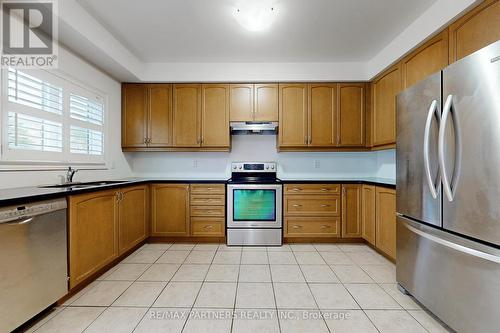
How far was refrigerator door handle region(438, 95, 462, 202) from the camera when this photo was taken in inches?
52.6

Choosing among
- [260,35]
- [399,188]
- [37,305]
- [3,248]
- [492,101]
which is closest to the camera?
[492,101]

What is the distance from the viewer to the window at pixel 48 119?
1813 millimetres

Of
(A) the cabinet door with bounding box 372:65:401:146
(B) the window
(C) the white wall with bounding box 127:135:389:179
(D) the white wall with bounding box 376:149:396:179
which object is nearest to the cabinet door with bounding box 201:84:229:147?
(C) the white wall with bounding box 127:135:389:179

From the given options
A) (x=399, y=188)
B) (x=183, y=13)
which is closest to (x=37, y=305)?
(x=183, y=13)

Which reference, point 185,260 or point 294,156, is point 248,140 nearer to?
point 294,156

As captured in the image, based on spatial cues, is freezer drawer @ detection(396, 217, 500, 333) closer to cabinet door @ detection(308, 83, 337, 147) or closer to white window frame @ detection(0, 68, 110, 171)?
cabinet door @ detection(308, 83, 337, 147)

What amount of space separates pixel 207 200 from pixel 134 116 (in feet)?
5.52

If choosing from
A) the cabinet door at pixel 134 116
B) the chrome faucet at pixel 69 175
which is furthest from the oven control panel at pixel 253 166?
the chrome faucet at pixel 69 175

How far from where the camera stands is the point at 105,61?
2631 millimetres

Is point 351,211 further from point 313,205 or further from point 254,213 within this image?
point 254,213

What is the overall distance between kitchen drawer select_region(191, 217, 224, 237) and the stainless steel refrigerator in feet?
7.22

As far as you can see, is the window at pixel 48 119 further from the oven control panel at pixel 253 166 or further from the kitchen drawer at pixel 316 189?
the kitchen drawer at pixel 316 189

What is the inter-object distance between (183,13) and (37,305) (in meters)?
2.64

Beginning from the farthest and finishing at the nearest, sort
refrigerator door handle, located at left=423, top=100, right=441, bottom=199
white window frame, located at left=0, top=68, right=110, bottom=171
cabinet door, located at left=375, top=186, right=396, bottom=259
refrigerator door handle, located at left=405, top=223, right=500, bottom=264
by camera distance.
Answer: cabinet door, located at left=375, top=186, right=396, bottom=259 < white window frame, located at left=0, top=68, right=110, bottom=171 < refrigerator door handle, located at left=423, top=100, right=441, bottom=199 < refrigerator door handle, located at left=405, top=223, right=500, bottom=264
